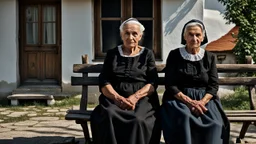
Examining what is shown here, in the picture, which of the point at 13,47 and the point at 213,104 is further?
the point at 13,47

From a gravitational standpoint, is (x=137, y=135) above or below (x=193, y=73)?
below

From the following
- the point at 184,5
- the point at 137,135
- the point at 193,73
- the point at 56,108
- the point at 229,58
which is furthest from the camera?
the point at 229,58

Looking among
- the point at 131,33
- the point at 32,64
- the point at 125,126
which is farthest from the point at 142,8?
the point at 125,126

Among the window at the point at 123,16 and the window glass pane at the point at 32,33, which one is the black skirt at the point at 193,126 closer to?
the window at the point at 123,16

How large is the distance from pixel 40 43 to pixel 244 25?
4.58 m

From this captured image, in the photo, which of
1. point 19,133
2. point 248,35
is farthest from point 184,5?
point 19,133

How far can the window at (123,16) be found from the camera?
8.43 m

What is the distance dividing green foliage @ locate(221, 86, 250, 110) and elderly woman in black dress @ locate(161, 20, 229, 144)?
3006 millimetres

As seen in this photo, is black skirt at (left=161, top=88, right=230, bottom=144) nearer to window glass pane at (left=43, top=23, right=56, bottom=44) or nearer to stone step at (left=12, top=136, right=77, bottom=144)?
stone step at (left=12, top=136, right=77, bottom=144)

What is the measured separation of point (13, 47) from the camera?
8414 millimetres

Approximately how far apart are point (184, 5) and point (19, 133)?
4.61 m

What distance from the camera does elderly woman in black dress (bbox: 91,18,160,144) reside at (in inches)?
144

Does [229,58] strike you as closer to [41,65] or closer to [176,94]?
[41,65]

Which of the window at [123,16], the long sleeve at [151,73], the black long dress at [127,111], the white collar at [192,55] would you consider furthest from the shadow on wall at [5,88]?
the white collar at [192,55]
